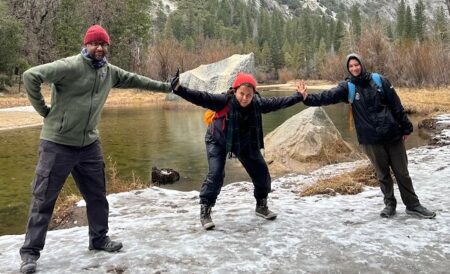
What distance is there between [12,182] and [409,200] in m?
9.41

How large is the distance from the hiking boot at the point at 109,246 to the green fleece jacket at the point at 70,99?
1.09 metres

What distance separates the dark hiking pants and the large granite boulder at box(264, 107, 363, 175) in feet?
20.8

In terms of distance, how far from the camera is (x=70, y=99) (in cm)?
439

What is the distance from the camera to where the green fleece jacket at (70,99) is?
4238 millimetres

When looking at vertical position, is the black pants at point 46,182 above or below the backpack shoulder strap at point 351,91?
below

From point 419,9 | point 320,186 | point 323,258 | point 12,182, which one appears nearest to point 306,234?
point 323,258

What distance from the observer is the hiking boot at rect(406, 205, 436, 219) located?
5.85m

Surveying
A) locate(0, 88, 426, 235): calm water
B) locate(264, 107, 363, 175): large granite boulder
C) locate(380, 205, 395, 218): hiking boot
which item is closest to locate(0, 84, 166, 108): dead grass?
locate(0, 88, 426, 235): calm water

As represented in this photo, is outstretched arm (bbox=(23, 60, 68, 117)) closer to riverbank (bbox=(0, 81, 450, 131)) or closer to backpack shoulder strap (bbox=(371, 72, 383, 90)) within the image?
backpack shoulder strap (bbox=(371, 72, 383, 90))

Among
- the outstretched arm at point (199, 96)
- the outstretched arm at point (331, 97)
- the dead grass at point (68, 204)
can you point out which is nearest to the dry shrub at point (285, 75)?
the dead grass at point (68, 204)

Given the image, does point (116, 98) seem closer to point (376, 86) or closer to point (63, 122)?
point (376, 86)

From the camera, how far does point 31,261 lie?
431 cm

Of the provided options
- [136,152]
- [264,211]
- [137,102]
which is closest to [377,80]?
[264,211]

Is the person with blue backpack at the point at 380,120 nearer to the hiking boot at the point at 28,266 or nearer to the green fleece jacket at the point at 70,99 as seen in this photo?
the green fleece jacket at the point at 70,99
